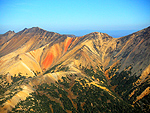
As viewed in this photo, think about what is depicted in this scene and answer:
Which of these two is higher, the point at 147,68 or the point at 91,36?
the point at 91,36

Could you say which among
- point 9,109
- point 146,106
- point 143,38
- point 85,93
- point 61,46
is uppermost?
point 61,46

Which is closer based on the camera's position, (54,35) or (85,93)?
(85,93)

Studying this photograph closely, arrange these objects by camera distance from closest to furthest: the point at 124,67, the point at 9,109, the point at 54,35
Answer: the point at 9,109
the point at 124,67
the point at 54,35

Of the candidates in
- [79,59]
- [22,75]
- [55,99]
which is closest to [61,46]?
[79,59]

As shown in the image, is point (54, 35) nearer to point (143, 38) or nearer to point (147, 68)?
point (143, 38)

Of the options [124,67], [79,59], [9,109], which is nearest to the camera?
[9,109]

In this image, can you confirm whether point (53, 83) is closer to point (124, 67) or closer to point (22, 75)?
point (22, 75)
